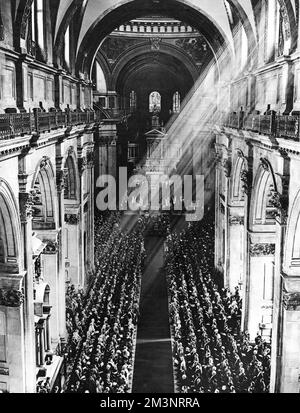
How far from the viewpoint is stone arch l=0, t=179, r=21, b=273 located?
42.4 ft

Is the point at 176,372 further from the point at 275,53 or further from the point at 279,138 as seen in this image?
the point at 275,53

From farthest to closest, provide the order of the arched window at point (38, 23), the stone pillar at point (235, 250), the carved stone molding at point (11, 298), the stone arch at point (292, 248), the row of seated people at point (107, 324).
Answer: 1. the stone pillar at point (235, 250)
2. the arched window at point (38, 23)
3. the row of seated people at point (107, 324)
4. the stone arch at point (292, 248)
5. the carved stone molding at point (11, 298)

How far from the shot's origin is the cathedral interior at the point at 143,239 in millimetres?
13594

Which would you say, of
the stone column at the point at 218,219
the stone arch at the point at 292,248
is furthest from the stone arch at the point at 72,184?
the stone arch at the point at 292,248

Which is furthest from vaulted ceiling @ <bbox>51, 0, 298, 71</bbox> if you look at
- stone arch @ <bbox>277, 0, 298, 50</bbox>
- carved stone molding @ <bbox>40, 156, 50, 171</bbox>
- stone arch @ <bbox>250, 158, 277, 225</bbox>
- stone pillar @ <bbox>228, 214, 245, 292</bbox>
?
carved stone molding @ <bbox>40, 156, 50, 171</bbox>

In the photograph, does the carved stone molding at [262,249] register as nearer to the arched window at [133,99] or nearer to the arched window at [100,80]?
the arched window at [100,80]

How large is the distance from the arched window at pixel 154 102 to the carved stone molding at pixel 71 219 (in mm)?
28478

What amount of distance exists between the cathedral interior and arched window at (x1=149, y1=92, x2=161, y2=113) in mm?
19647

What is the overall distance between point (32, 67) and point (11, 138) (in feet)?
15.9

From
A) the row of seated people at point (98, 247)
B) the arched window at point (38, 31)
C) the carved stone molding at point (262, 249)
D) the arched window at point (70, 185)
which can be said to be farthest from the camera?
the arched window at point (70, 185)

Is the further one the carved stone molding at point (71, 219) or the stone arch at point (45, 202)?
the carved stone molding at point (71, 219)

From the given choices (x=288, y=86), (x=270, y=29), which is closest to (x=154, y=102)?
(x=270, y=29)

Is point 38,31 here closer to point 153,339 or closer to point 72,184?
point 72,184
